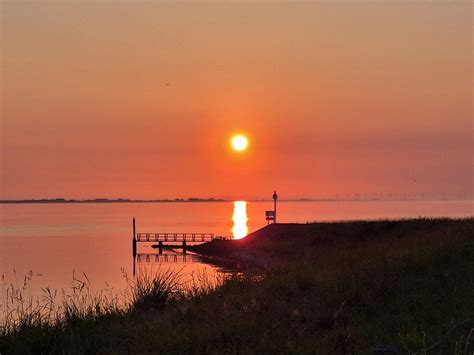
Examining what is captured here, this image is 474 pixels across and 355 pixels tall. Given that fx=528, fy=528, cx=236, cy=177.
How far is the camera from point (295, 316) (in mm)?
10156

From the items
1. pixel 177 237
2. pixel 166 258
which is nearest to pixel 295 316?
pixel 166 258

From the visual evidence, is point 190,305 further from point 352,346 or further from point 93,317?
point 352,346

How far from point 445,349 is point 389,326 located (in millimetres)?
1369

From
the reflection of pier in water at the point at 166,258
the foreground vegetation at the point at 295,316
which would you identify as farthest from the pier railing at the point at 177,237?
the foreground vegetation at the point at 295,316

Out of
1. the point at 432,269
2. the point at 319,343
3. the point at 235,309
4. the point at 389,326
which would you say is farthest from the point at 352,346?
the point at 432,269

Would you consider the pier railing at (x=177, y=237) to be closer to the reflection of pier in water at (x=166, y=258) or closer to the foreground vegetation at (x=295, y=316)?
the reflection of pier in water at (x=166, y=258)

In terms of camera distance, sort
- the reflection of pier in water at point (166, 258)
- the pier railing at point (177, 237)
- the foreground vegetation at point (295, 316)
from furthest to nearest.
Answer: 1. the pier railing at point (177, 237)
2. the reflection of pier in water at point (166, 258)
3. the foreground vegetation at point (295, 316)

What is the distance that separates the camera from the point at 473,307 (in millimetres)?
10117

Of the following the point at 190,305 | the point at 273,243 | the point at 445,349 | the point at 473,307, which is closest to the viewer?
the point at 445,349

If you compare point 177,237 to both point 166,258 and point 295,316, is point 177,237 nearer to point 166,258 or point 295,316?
point 166,258

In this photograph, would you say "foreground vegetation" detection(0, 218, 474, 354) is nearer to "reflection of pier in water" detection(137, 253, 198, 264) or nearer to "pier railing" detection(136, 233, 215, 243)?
"reflection of pier in water" detection(137, 253, 198, 264)

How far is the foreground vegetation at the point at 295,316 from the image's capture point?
850cm

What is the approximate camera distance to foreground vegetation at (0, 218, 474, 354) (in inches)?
335

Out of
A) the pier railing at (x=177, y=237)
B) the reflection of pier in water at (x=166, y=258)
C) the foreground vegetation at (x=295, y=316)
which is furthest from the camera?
the pier railing at (x=177, y=237)
